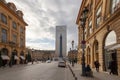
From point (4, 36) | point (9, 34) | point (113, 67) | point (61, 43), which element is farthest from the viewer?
point (61, 43)

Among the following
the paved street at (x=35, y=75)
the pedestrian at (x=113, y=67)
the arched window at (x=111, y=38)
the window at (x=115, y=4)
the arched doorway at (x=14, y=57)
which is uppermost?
the window at (x=115, y=4)

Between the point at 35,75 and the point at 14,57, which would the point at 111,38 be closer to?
the point at 35,75

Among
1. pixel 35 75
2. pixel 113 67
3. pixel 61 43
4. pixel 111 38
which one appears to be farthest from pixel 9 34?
pixel 61 43

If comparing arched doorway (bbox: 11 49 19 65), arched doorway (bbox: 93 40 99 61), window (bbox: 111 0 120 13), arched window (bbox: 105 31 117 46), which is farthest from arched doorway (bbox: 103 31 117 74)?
arched doorway (bbox: 11 49 19 65)

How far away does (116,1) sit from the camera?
81.3 feet

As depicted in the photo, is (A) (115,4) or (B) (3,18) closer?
(A) (115,4)

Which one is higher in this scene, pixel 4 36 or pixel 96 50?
pixel 4 36

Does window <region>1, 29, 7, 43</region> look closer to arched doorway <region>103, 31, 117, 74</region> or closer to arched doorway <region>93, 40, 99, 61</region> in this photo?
arched doorway <region>93, 40, 99, 61</region>

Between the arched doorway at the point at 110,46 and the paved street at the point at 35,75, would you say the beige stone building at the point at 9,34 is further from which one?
the arched doorway at the point at 110,46

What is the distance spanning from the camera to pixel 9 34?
63000 millimetres

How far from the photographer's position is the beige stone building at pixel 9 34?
5687cm

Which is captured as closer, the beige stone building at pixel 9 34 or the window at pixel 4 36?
the beige stone building at pixel 9 34

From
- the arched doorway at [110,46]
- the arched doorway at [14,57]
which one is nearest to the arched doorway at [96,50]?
the arched doorway at [110,46]

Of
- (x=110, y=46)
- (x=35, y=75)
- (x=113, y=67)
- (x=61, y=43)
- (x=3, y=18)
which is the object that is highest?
(x=61, y=43)
